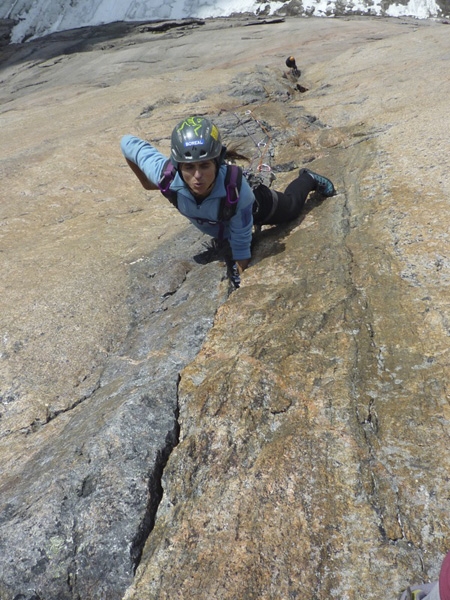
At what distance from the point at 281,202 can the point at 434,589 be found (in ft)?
16.1

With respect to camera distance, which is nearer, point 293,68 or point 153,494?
point 153,494

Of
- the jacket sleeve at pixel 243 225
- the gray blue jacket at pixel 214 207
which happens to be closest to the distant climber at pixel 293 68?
the gray blue jacket at pixel 214 207

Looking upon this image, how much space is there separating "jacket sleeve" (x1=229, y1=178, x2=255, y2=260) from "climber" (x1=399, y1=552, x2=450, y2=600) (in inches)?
162

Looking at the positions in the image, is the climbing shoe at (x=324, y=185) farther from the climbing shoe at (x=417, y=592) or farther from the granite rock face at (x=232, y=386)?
the climbing shoe at (x=417, y=592)

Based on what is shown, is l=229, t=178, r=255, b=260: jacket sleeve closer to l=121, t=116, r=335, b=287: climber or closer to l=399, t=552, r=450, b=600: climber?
l=121, t=116, r=335, b=287: climber

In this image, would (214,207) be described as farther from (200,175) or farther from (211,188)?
(200,175)

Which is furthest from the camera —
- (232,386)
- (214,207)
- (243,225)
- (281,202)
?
(281,202)

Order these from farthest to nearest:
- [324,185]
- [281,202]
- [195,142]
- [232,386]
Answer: [324,185] → [281,202] → [195,142] → [232,386]

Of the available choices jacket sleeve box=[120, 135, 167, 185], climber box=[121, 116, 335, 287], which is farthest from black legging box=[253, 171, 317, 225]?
jacket sleeve box=[120, 135, 167, 185]

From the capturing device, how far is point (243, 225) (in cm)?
587

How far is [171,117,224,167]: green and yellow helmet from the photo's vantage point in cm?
521

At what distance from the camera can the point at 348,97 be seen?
37.2 feet

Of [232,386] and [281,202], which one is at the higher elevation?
[281,202]

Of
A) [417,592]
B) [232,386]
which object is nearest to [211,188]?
[232,386]
